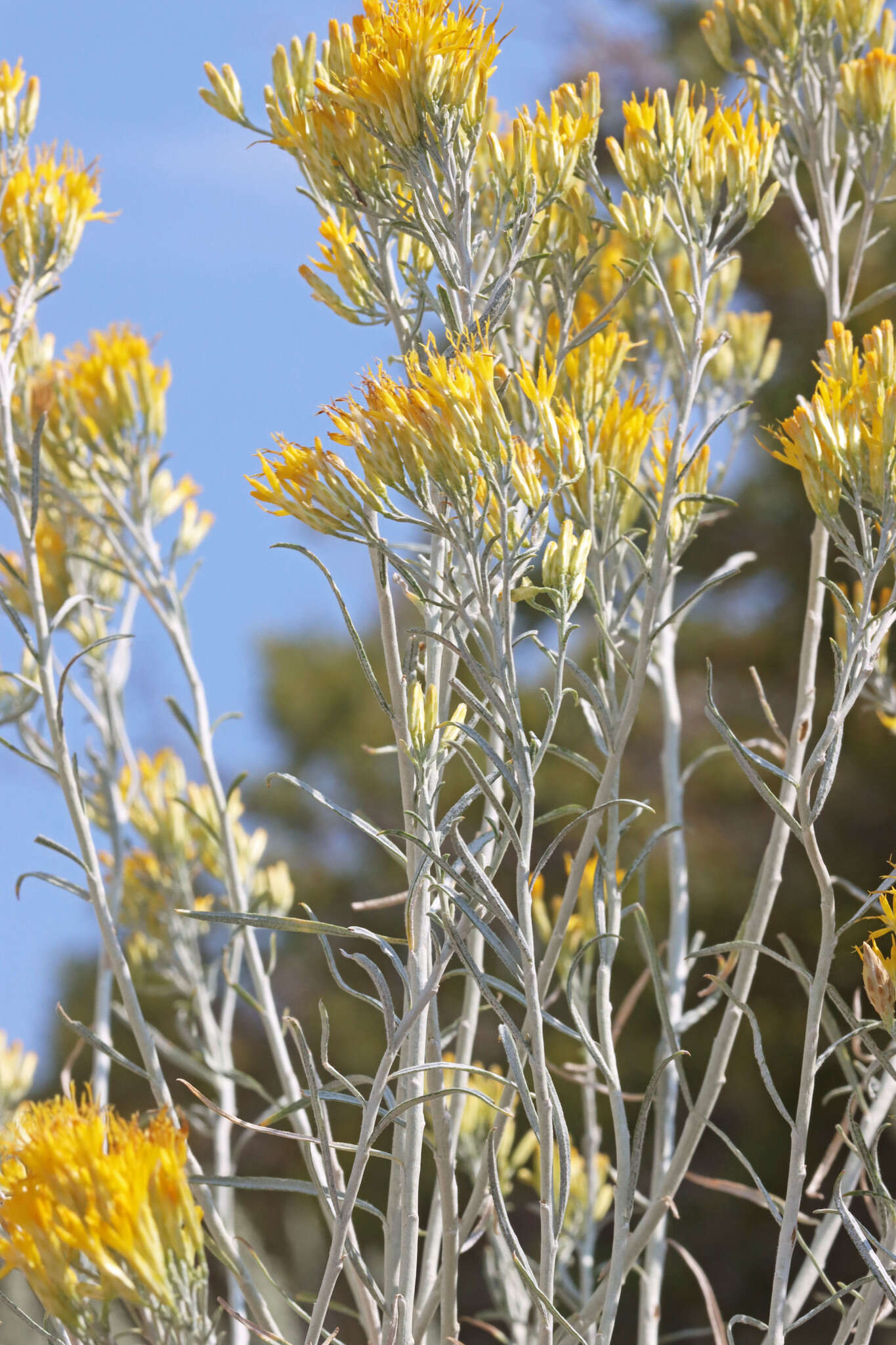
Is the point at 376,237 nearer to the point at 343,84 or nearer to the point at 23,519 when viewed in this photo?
the point at 343,84

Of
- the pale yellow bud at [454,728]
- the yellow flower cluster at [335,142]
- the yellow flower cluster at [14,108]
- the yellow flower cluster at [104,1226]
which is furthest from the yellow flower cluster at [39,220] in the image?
the yellow flower cluster at [104,1226]

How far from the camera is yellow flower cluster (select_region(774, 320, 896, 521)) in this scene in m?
0.57

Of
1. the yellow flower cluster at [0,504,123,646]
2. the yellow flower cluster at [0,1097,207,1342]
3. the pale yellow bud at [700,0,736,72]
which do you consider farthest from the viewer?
the yellow flower cluster at [0,504,123,646]

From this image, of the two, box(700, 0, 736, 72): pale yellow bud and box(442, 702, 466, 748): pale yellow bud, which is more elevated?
box(700, 0, 736, 72): pale yellow bud

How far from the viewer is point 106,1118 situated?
1.64 feet

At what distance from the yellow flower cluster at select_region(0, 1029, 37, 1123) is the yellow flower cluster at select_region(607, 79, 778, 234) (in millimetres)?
1034

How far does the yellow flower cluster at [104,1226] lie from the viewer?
415 mm

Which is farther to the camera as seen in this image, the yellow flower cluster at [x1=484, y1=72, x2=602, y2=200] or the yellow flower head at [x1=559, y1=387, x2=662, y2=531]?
the yellow flower head at [x1=559, y1=387, x2=662, y2=531]

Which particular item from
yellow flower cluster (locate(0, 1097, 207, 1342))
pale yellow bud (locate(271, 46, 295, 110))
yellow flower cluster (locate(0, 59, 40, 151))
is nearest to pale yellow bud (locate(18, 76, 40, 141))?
yellow flower cluster (locate(0, 59, 40, 151))

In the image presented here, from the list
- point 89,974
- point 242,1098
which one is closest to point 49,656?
point 242,1098

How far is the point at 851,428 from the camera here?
22.7 inches

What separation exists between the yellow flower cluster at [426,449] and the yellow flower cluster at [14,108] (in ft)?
1.62

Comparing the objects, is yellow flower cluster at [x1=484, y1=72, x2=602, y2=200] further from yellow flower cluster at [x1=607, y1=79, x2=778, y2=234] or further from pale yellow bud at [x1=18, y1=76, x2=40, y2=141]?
pale yellow bud at [x1=18, y1=76, x2=40, y2=141]

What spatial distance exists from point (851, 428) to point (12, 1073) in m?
1.11
